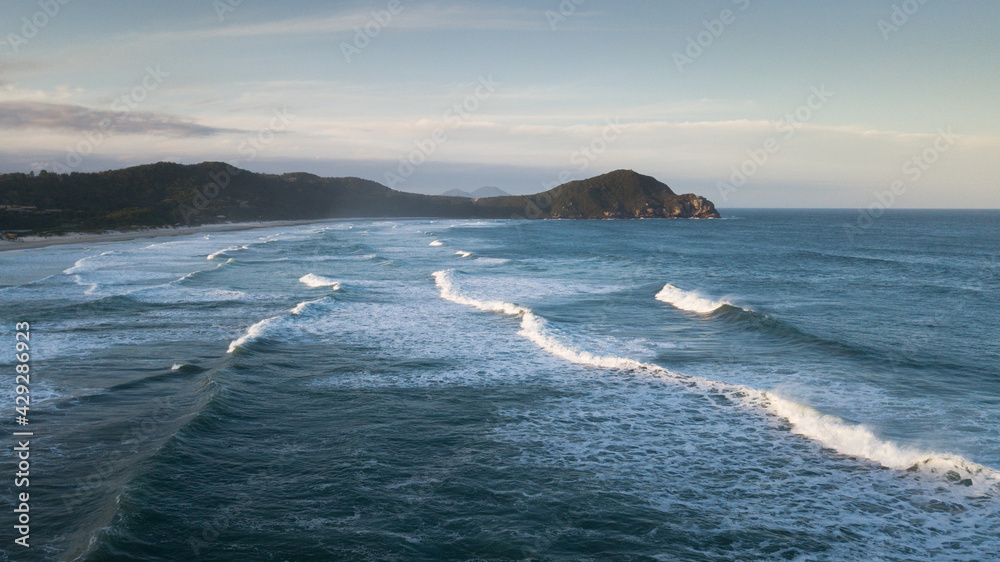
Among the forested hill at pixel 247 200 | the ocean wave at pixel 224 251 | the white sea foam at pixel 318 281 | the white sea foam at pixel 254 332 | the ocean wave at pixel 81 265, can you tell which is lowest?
the white sea foam at pixel 254 332

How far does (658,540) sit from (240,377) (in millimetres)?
10610

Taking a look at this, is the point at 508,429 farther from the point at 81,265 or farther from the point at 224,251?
the point at 224,251

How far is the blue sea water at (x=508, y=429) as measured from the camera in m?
7.51

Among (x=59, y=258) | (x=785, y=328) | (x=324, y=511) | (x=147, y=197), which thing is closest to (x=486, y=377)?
(x=324, y=511)

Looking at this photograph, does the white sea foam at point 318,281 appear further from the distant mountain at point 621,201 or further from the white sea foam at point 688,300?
the distant mountain at point 621,201

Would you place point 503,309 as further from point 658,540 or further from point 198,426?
point 658,540

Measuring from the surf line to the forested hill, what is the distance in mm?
73097

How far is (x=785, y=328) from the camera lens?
19625mm

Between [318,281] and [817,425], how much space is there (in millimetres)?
26136

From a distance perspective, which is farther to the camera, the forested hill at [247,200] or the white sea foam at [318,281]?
the forested hill at [247,200]

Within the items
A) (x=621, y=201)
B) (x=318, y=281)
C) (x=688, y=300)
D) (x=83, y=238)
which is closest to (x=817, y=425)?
(x=688, y=300)

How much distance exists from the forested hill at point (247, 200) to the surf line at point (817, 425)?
73.1 metres

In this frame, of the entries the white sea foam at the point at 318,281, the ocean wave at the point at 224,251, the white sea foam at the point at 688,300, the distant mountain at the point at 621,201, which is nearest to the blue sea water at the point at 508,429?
the white sea foam at the point at 688,300

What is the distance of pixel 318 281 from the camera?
31891 millimetres
